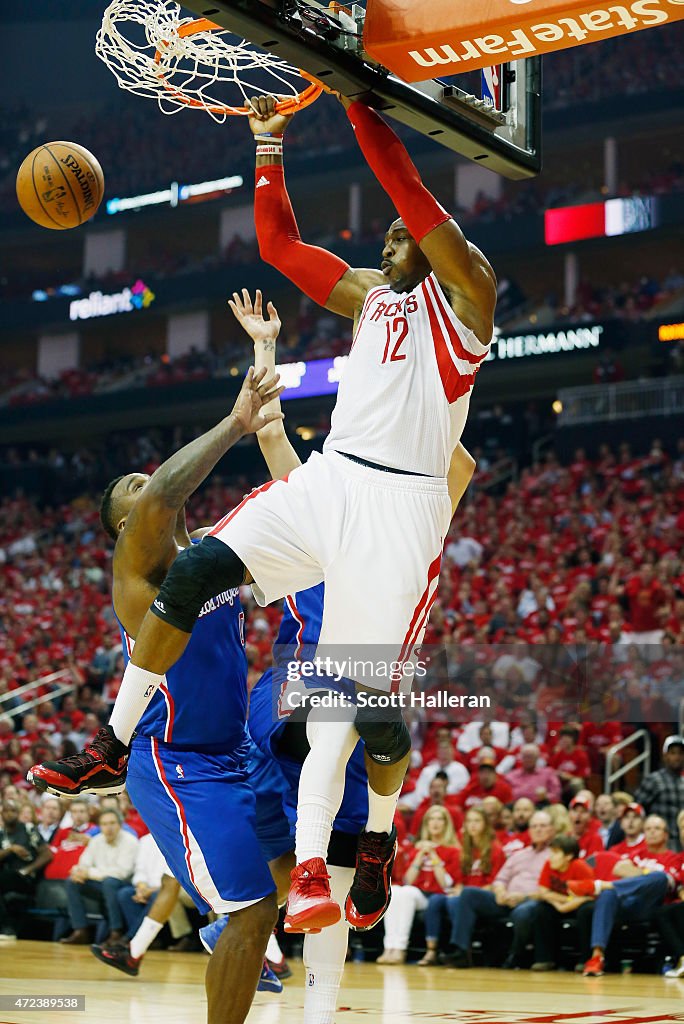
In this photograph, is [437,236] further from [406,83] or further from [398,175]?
[406,83]

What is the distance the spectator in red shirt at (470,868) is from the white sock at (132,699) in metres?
5.66

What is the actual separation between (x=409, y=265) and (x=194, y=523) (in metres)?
19.8

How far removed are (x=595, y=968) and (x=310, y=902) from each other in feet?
17.5

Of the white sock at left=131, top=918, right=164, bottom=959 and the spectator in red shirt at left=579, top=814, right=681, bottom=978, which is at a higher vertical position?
the spectator in red shirt at left=579, top=814, right=681, bottom=978

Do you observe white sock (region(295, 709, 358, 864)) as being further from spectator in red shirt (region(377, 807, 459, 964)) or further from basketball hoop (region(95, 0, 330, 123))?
spectator in red shirt (region(377, 807, 459, 964))

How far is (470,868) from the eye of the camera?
30.5ft

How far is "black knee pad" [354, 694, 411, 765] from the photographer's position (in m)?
4.11

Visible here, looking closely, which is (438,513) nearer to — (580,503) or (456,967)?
(456,967)

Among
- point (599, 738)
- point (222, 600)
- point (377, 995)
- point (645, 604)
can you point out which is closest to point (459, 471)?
point (222, 600)

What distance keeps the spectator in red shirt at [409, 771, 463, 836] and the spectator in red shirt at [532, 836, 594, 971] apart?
1190 millimetres

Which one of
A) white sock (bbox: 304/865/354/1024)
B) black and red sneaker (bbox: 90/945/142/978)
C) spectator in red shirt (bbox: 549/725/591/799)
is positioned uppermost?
spectator in red shirt (bbox: 549/725/591/799)

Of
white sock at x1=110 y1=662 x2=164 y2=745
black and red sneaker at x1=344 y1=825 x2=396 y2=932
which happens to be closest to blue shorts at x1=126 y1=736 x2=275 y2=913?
black and red sneaker at x1=344 y1=825 x2=396 y2=932

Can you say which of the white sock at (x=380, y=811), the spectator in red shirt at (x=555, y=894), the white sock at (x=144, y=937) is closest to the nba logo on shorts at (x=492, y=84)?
the white sock at (x=380, y=811)

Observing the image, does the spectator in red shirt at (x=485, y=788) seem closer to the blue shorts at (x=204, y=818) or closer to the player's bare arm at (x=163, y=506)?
the blue shorts at (x=204, y=818)
